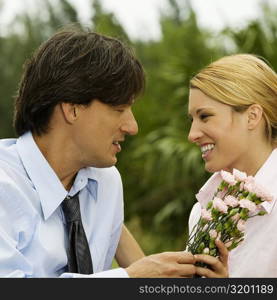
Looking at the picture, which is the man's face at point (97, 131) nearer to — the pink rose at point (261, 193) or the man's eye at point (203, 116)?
the man's eye at point (203, 116)

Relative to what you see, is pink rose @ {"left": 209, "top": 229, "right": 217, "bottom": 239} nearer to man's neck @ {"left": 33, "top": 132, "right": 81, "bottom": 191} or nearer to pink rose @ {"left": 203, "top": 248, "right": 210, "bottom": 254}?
pink rose @ {"left": 203, "top": 248, "right": 210, "bottom": 254}

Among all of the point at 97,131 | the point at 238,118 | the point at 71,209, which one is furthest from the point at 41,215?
the point at 238,118

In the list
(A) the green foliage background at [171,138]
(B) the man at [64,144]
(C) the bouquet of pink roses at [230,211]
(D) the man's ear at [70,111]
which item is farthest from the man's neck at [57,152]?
(A) the green foliage background at [171,138]

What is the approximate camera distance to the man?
113 inches

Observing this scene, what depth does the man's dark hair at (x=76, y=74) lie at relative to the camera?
2.98 meters

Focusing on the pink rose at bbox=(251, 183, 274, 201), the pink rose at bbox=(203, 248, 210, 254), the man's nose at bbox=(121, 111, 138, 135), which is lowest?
the pink rose at bbox=(203, 248, 210, 254)

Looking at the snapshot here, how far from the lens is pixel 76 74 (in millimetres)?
2979

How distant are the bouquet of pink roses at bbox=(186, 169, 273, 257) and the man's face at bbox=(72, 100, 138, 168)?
0.68m

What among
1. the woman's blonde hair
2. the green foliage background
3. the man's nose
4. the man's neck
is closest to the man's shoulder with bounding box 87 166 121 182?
the man's neck

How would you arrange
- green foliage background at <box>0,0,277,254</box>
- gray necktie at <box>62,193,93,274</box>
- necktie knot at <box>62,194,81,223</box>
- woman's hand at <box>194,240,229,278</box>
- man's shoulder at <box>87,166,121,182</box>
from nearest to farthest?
woman's hand at <box>194,240,229,278</box>
gray necktie at <box>62,193,93,274</box>
necktie knot at <box>62,194,81,223</box>
man's shoulder at <box>87,166,121,182</box>
green foliage background at <box>0,0,277,254</box>

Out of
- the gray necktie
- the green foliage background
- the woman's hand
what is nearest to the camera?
the woman's hand
